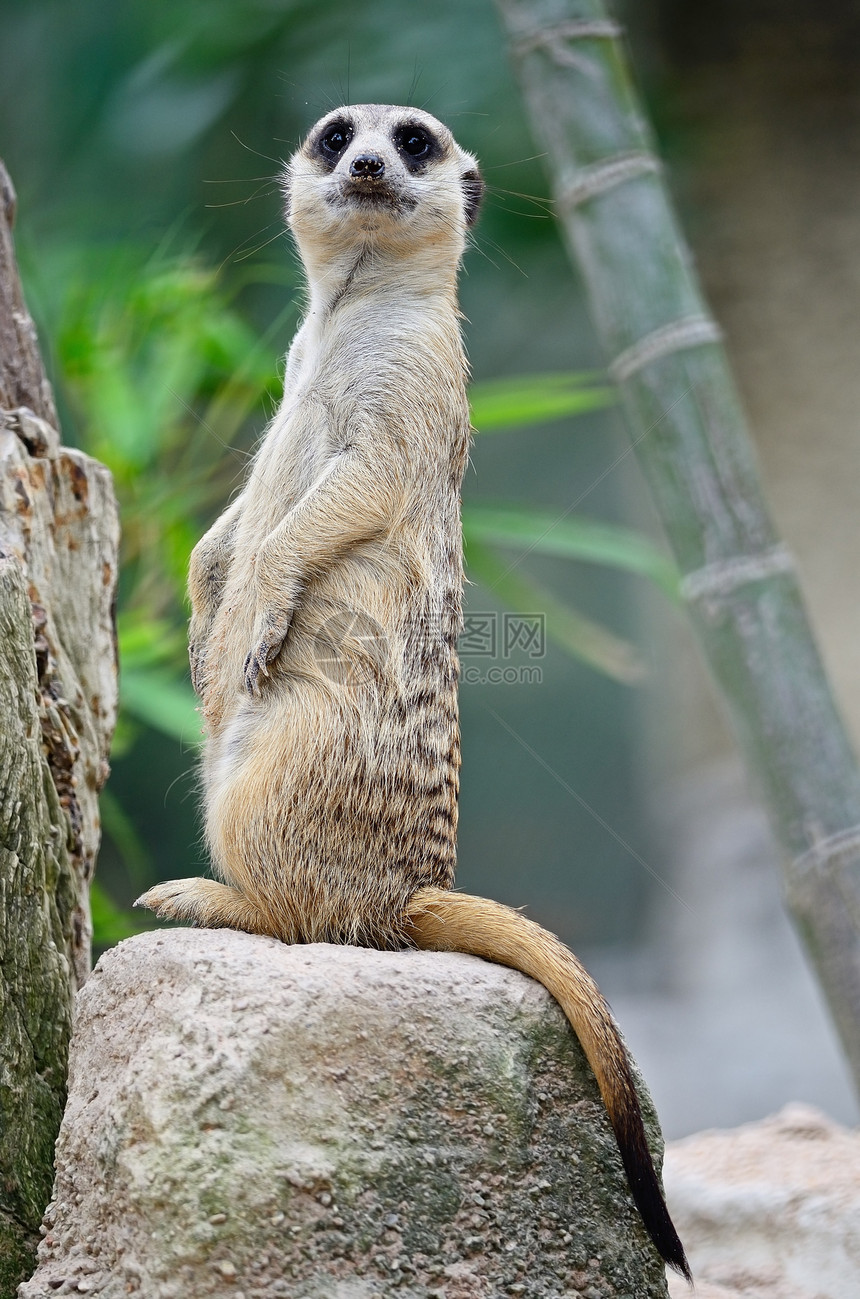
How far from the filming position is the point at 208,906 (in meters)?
1.68

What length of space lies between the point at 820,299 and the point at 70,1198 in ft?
16.3

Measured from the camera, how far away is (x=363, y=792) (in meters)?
1.67

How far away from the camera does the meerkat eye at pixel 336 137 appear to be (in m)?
1.93

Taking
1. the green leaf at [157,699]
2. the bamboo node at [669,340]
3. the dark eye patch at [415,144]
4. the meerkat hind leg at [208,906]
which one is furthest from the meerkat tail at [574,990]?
the green leaf at [157,699]

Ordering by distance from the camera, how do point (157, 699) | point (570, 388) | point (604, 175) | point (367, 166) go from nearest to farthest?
point (367, 166)
point (604, 175)
point (157, 699)
point (570, 388)

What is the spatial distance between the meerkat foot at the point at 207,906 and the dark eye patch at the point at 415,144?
117cm

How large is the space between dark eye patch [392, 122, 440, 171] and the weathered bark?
767 millimetres

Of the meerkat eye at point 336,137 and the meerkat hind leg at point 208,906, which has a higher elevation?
the meerkat eye at point 336,137

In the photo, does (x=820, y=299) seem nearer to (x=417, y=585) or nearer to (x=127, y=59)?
(x=127, y=59)

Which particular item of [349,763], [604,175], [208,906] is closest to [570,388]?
[604,175]

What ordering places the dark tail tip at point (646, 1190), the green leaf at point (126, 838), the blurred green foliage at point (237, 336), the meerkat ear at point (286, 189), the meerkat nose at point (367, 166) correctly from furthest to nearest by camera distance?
1. the green leaf at point (126, 838)
2. the blurred green foliage at point (237, 336)
3. the meerkat ear at point (286, 189)
4. the meerkat nose at point (367, 166)
5. the dark tail tip at point (646, 1190)

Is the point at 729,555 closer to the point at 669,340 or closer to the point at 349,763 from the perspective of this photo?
the point at 669,340

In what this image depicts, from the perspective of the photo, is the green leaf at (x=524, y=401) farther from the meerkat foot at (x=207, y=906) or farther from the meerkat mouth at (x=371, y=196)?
the meerkat foot at (x=207, y=906)

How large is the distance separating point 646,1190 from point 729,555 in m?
1.51
